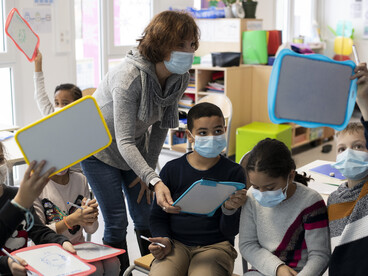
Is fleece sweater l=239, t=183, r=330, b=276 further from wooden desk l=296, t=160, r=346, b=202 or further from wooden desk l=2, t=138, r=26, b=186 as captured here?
wooden desk l=2, t=138, r=26, b=186

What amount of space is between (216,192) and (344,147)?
464 millimetres

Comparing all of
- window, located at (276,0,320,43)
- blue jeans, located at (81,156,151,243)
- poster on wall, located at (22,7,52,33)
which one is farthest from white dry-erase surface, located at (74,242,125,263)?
window, located at (276,0,320,43)

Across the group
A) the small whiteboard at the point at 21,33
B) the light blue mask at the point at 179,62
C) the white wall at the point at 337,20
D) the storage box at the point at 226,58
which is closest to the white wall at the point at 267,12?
the white wall at the point at 337,20

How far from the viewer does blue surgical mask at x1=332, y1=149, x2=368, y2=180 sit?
165 centimetres

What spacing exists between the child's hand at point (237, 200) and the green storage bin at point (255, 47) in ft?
12.0

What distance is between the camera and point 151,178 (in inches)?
73.7

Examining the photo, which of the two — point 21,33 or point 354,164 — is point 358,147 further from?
point 21,33

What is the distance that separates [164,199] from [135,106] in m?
0.42

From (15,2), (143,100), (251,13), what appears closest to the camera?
(143,100)

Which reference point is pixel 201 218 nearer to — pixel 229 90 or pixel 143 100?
pixel 143 100

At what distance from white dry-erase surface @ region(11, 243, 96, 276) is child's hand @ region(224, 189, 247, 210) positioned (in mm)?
528

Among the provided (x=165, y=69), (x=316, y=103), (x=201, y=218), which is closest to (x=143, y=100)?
(x=165, y=69)

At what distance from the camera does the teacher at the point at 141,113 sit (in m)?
1.97

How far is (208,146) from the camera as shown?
195 centimetres
